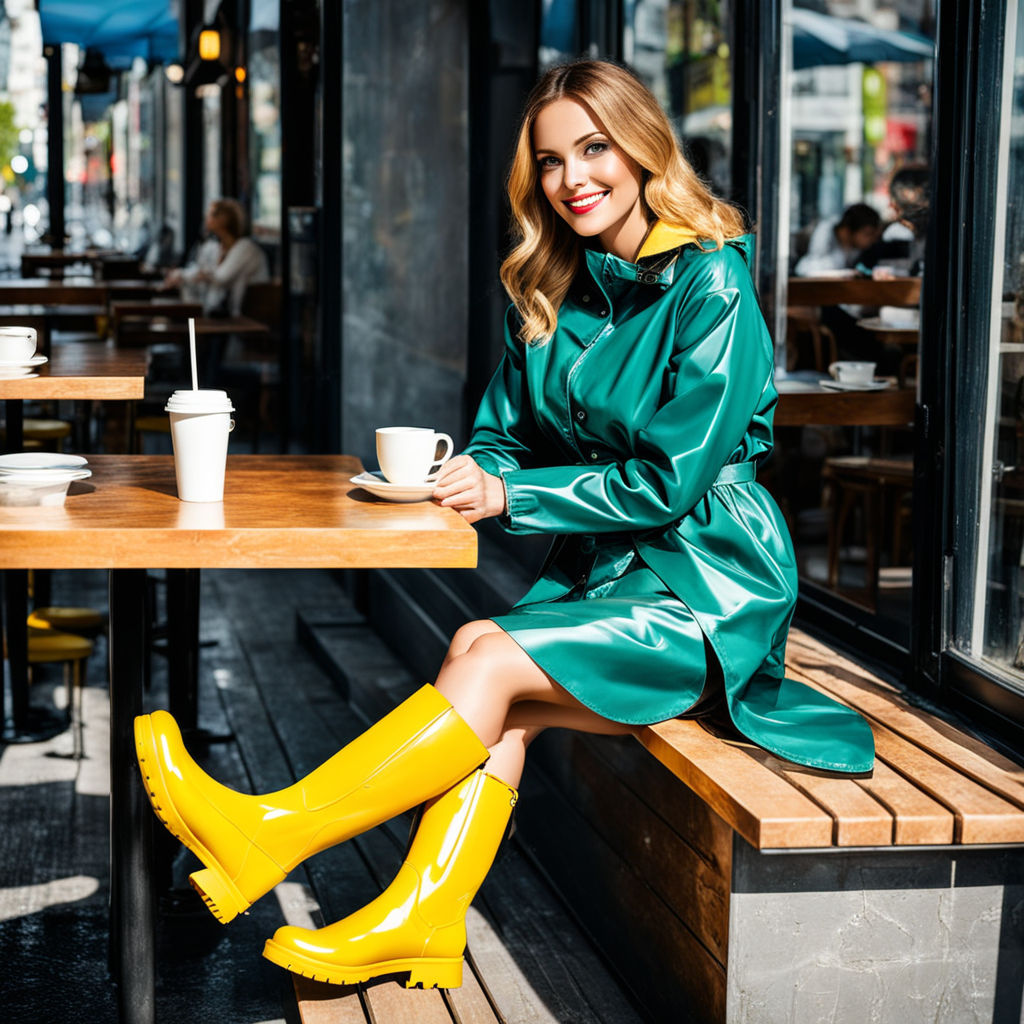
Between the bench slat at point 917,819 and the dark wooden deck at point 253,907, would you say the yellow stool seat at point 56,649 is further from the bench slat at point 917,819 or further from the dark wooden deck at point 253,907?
the bench slat at point 917,819

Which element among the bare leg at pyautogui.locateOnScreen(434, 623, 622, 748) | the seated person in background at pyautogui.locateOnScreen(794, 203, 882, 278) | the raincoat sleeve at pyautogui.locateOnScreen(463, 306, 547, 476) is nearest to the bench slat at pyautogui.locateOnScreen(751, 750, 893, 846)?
the bare leg at pyautogui.locateOnScreen(434, 623, 622, 748)

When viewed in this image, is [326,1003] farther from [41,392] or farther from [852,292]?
[852,292]

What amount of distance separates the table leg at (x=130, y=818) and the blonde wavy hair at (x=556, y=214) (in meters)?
0.86

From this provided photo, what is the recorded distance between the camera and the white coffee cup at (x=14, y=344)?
338 centimetres

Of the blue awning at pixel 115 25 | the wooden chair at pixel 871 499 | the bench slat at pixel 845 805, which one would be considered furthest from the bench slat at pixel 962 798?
the blue awning at pixel 115 25

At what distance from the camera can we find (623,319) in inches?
105

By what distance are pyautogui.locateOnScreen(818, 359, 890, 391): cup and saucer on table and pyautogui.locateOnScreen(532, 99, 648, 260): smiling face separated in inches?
49.0

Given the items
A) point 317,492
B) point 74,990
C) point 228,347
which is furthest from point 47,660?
point 228,347

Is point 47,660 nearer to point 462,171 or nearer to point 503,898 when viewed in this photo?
point 503,898

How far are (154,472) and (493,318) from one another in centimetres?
296

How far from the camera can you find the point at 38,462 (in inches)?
93.1

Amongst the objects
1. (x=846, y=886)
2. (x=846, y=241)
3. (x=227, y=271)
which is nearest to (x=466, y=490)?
(x=846, y=886)

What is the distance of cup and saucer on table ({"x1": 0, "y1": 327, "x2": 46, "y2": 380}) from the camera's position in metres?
3.37

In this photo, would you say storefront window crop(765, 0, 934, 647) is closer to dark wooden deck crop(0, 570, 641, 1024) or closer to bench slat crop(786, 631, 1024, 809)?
bench slat crop(786, 631, 1024, 809)
